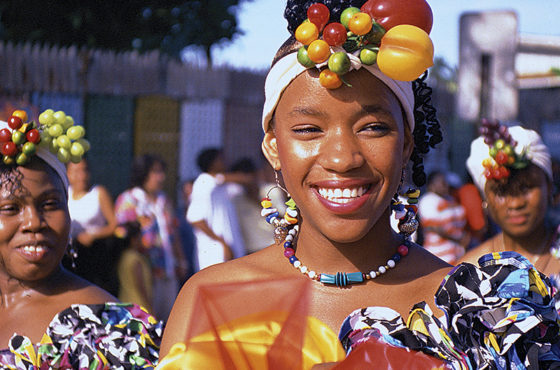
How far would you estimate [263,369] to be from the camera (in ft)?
6.00

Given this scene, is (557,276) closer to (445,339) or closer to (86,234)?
(445,339)

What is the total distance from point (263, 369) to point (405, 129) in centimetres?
90

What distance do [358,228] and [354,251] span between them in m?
0.16

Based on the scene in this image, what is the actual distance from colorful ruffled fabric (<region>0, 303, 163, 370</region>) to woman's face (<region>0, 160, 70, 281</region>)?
266 millimetres

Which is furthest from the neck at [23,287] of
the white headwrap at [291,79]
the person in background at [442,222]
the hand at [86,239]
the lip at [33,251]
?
the person in background at [442,222]

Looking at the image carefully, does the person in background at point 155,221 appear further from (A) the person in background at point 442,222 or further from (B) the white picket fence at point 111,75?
(A) the person in background at point 442,222

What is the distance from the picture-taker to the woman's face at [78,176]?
265 inches

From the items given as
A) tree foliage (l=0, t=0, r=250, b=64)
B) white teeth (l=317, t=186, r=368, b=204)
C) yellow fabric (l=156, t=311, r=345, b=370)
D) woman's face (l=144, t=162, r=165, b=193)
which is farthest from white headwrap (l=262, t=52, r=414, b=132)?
tree foliage (l=0, t=0, r=250, b=64)

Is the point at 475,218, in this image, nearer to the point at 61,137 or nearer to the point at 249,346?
the point at 61,137

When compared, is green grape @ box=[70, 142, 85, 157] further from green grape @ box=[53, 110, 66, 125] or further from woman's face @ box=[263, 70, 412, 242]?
woman's face @ box=[263, 70, 412, 242]

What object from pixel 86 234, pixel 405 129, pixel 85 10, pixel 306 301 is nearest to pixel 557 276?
pixel 405 129

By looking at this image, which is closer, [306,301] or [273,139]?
[306,301]

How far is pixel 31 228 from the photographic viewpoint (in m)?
3.03

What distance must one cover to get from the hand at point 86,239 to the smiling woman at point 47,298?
331 cm
